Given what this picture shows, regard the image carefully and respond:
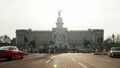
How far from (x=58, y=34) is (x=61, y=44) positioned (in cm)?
673

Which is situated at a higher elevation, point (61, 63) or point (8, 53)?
point (8, 53)

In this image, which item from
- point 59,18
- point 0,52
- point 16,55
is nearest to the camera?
point 0,52

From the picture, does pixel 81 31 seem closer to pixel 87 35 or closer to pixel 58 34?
pixel 87 35

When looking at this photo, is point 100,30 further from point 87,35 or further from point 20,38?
point 20,38

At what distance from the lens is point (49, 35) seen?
19912 cm

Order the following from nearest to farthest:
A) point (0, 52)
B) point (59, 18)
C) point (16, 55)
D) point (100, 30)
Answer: point (0, 52) < point (16, 55) < point (59, 18) < point (100, 30)

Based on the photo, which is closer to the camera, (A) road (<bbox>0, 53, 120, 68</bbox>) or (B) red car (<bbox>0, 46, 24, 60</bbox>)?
(A) road (<bbox>0, 53, 120, 68</bbox>)

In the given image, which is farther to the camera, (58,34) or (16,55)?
(58,34)

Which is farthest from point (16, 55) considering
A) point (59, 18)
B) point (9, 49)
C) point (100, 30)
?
point (100, 30)

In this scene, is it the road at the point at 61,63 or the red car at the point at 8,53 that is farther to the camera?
the red car at the point at 8,53

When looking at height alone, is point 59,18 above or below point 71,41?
above

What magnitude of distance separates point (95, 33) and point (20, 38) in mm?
57026

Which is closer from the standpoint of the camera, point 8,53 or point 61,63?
point 61,63

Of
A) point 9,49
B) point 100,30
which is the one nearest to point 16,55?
point 9,49
